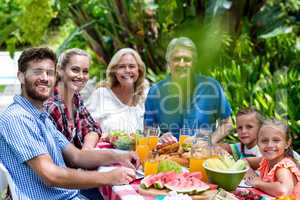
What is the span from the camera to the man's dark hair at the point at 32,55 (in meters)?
2.18

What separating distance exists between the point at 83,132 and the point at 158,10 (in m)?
2.92

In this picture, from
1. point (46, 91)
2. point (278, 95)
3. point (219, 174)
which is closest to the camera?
point (219, 174)

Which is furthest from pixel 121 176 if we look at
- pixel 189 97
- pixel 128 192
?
pixel 189 97

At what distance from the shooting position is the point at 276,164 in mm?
2092

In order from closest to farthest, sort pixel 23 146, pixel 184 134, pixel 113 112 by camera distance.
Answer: pixel 23 146 → pixel 184 134 → pixel 113 112

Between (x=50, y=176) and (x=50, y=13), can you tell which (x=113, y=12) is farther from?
(x=50, y=176)

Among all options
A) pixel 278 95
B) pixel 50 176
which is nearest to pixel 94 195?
pixel 50 176

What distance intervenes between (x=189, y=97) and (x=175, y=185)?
4.51 feet

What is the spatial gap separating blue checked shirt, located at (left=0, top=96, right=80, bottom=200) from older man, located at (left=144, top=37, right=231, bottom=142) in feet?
3.94

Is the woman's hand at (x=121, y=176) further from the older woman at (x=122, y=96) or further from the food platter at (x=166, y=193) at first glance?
the older woman at (x=122, y=96)

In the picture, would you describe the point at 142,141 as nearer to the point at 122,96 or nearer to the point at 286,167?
the point at 286,167

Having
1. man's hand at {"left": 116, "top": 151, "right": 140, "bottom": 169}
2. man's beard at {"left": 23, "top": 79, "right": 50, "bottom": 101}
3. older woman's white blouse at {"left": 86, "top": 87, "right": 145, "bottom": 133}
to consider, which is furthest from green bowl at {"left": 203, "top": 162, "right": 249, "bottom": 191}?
older woman's white blouse at {"left": 86, "top": 87, "right": 145, "bottom": 133}

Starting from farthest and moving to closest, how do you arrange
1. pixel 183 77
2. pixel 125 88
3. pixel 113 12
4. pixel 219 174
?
pixel 113 12
pixel 125 88
pixel 183 77
pixel 219 174

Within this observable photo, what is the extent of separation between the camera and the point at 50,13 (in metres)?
5.71
